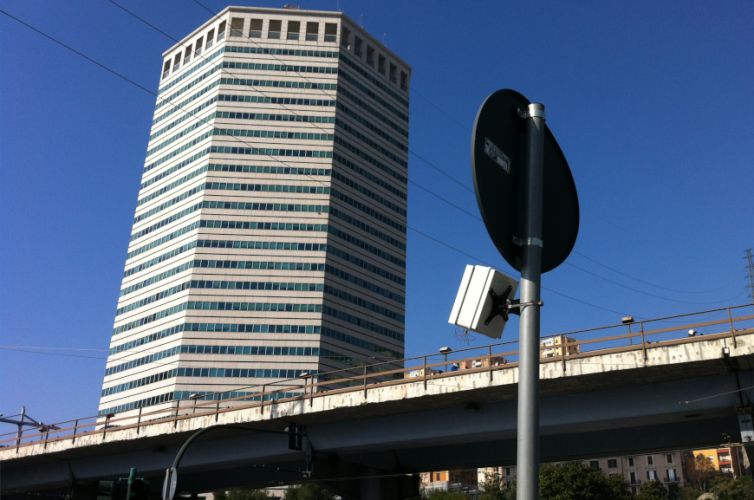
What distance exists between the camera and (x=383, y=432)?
95.6 ft

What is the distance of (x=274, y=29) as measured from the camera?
527ft

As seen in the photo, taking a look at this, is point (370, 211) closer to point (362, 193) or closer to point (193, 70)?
point (362, 193)

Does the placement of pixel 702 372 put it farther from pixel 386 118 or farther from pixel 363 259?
pixel 386 118

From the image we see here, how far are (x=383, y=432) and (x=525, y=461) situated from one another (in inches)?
1029

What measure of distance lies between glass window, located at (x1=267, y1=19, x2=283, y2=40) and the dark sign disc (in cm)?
16371

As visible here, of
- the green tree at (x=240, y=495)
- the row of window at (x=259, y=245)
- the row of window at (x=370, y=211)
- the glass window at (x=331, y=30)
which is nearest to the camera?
the green tree at (x=240, y=495)

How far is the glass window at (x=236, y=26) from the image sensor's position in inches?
6230

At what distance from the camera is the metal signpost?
3.91m

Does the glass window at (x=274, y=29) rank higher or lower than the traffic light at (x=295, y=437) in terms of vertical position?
higher

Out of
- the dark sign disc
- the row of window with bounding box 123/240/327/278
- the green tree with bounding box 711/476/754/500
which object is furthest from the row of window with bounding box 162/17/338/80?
the dark sign disc

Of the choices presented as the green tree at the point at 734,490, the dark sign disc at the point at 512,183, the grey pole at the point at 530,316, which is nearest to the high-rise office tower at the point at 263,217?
the green tree at the point at 734,490

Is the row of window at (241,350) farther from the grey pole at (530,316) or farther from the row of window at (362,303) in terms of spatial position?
the grey pole at (530,316)

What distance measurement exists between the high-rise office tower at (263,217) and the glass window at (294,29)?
0.23m

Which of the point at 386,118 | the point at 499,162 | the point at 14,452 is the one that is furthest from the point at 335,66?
the point at 499,162
